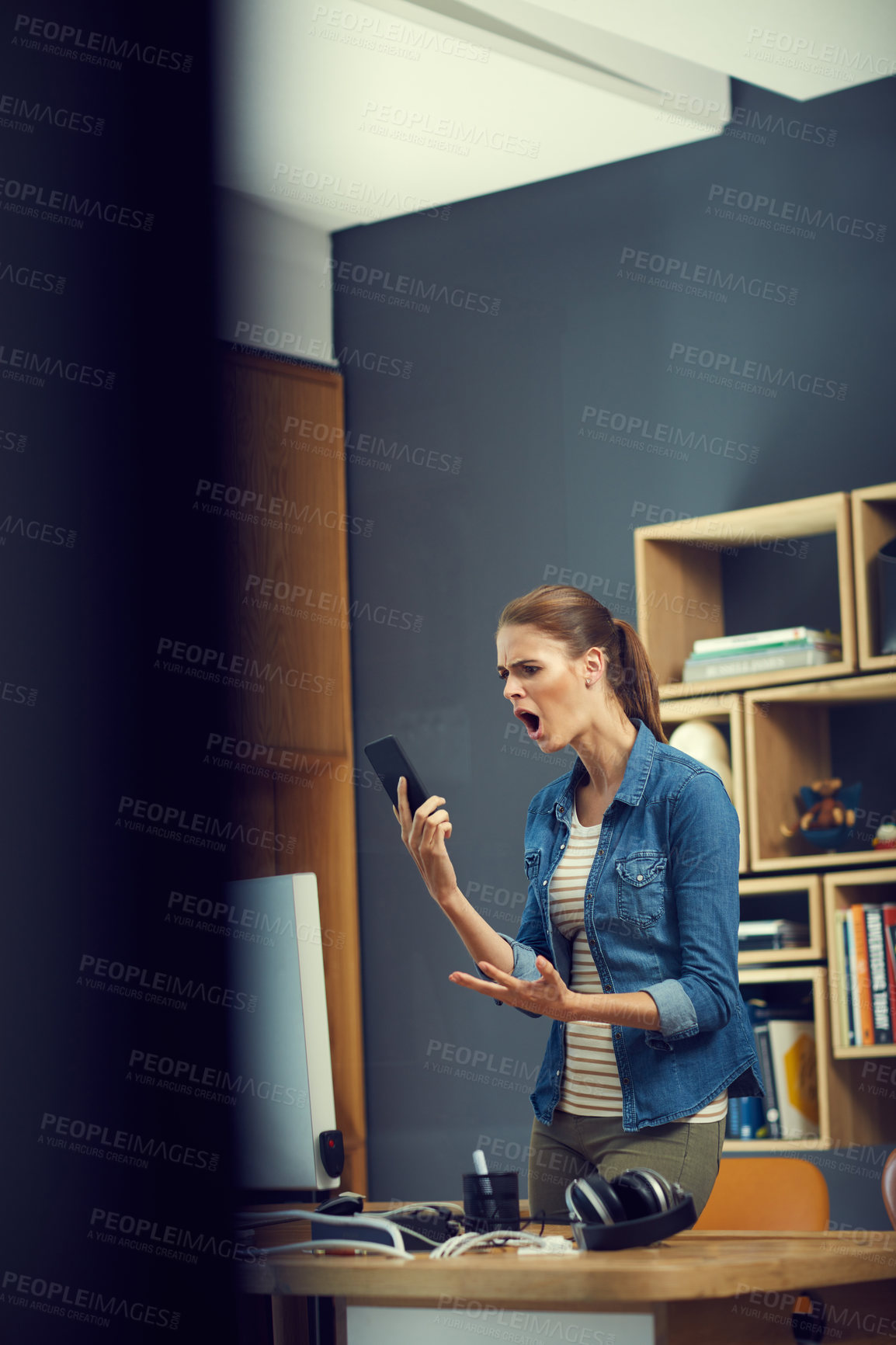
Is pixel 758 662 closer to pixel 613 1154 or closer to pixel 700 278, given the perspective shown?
pixel 700 278

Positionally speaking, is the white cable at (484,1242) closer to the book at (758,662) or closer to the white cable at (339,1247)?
the white cable at (339,1247)

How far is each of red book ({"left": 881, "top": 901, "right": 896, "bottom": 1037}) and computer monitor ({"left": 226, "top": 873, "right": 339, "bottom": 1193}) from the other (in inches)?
66.4

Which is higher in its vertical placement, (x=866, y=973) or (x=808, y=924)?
(x=808, y=924)

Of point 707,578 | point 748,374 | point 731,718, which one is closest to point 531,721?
point 731,718

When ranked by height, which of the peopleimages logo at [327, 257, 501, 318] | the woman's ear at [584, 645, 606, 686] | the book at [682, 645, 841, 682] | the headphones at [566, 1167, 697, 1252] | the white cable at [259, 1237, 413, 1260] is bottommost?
the white cable at [259, 1237, 413, 1260]

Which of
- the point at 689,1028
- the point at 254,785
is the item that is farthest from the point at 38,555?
the point at 254,785

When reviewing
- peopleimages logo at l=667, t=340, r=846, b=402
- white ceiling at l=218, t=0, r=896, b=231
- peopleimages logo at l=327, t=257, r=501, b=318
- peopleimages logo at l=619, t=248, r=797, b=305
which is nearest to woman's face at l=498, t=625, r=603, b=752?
white ceiling at l=218, t=0, r=896, b=231

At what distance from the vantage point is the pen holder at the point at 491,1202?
134 cm

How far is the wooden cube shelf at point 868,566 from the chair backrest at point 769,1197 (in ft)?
4.27

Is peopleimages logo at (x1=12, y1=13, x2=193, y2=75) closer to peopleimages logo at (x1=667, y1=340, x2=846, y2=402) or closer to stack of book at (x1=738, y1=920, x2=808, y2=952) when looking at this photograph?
stack of book at (x1=738, y1=920, x2=808, y2=952)

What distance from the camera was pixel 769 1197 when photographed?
187 centimetres

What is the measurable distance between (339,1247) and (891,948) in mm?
1887

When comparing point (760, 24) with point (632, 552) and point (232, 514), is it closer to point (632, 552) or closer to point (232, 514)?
point (632, 552)

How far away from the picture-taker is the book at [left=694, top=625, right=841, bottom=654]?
301 cm
